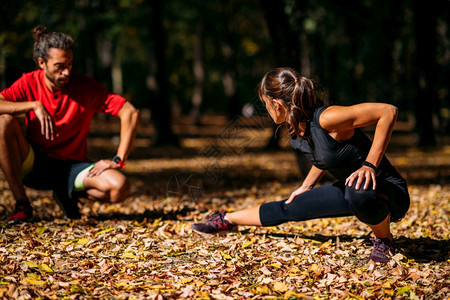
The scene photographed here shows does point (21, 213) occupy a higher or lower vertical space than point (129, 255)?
higher

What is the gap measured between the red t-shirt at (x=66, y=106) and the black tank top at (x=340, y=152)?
2017 millimetres

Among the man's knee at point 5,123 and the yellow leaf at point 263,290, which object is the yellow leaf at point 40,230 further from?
the yellow leaf at point 263,290

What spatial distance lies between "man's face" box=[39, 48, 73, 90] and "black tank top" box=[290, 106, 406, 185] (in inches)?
89.6

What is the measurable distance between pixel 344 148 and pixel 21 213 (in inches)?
118

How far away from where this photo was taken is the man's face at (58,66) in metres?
4.24

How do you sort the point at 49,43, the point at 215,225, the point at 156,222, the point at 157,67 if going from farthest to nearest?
1. the point at 157,67
2. the point at 156,222
3. the point at 49,43
4. the point at 215,225

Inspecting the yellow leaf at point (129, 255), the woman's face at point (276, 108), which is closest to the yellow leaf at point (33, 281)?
the yellow leaf at point (129, 255)

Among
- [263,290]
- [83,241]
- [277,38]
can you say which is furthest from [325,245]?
[277,38]

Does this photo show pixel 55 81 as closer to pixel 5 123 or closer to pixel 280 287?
pixel 5 123

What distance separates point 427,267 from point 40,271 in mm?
2751

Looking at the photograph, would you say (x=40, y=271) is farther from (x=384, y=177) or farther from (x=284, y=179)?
(x=284, y=179)

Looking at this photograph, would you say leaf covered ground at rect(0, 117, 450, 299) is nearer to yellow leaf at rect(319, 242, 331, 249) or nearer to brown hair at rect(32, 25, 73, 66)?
yellow leaf at rect(319, 242, 331, 249)

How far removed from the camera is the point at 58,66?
4.27 m

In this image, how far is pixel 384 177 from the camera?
3375 mm
